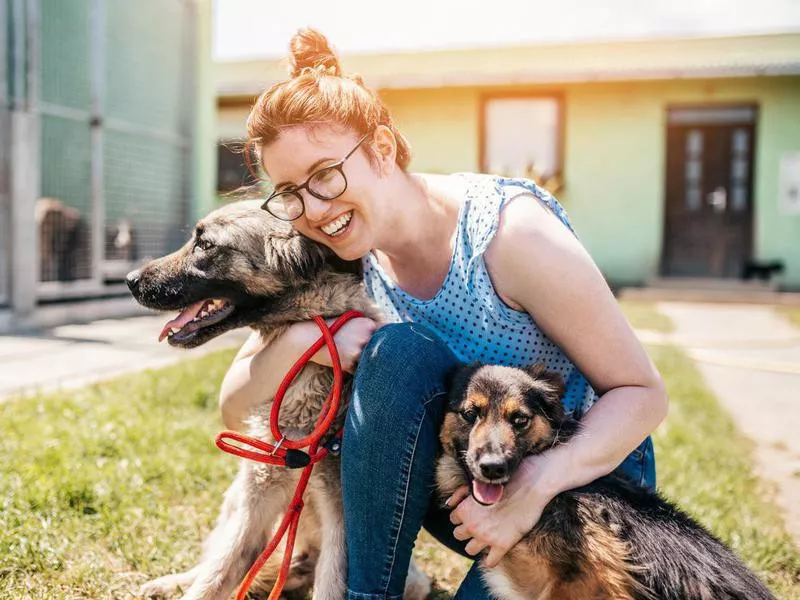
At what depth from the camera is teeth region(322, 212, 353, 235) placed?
213cm

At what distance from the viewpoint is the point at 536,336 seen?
2221mm

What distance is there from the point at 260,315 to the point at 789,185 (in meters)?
13.2

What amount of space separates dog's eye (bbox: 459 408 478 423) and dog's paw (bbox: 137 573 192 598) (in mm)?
1022

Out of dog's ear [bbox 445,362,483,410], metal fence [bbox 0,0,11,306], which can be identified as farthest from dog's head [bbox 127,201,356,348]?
metal fence [bbox 0,0,11,306]

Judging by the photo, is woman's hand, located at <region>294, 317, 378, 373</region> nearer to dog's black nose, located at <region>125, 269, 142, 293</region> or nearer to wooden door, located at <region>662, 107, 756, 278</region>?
dog's black nose, located at <region>125, 269, 142, 293</region>

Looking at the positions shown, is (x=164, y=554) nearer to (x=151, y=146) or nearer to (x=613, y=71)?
(x=151, y=146)

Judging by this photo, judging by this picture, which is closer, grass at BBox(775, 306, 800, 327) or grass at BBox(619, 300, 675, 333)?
grass at BBox(619, 300, 675, 333)

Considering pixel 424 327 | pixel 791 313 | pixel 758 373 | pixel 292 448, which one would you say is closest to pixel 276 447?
pixel 292 448

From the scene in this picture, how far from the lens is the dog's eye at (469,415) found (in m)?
2.00

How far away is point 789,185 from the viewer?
13.2 meters

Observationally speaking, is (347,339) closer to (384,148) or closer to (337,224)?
(337,224)

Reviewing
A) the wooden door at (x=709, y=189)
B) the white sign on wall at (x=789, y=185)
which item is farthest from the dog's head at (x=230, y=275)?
the white sign on wall at (x=789, y=185)

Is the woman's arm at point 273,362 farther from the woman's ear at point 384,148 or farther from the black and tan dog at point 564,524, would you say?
the woman's ear at point 384,148

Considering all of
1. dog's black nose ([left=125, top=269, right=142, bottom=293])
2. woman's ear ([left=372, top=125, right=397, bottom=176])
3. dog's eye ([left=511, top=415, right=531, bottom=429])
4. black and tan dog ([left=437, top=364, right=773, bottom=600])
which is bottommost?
black and tan dog ([left=437, top=364, right=773, bottom=600])
